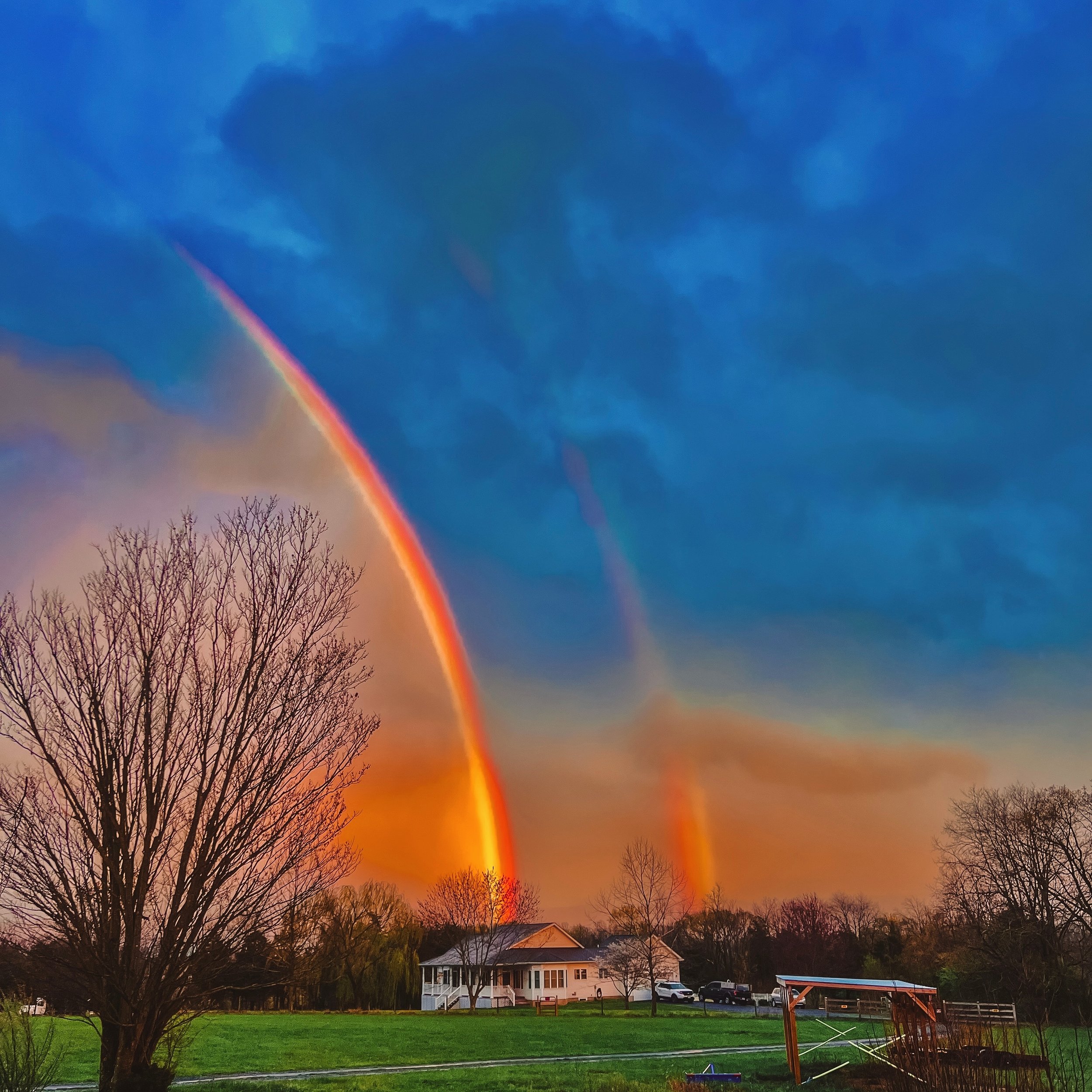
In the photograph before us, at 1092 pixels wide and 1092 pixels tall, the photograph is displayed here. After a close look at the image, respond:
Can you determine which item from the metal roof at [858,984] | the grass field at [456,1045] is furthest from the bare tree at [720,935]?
the metal roof at [858,984]

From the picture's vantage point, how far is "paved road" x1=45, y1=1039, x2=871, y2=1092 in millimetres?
20406

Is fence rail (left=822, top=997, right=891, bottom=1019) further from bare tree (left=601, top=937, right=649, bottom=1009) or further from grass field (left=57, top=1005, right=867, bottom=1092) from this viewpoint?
bare tree (left=601, top=937, right=649, bottom=1009)

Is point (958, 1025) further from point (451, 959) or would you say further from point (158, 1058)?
point (451, 959)

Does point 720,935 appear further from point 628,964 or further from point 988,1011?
point 988,1011

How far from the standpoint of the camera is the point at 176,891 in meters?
9.73

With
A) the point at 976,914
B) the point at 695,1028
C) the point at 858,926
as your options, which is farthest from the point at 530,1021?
the point at 858,926

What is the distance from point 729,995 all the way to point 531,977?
1665 centimetres

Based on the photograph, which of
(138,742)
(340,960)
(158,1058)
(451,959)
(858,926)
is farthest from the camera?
(858,926)

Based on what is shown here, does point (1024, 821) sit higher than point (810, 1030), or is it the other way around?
point (1024, 821)

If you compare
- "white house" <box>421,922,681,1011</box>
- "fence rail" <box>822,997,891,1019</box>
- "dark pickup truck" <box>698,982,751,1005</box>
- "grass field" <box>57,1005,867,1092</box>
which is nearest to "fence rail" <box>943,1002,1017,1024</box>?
"grass field" <box>57,1005,867,1092</box>

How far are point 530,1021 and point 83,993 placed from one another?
41.7m

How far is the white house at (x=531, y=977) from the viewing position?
238 ft

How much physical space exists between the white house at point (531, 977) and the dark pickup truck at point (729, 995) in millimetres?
3656

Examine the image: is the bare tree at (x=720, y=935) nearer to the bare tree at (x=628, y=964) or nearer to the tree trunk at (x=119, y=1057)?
the bare tree at (x=628, y=964)
